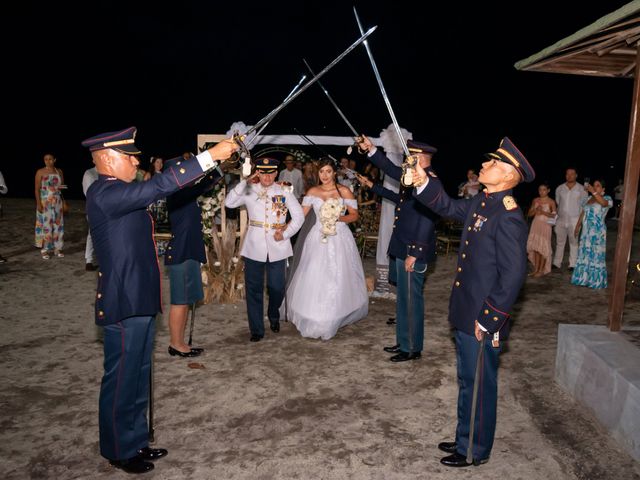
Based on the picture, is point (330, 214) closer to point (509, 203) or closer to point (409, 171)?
point (409, 171)

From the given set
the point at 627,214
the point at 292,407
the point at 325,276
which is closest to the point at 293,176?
the point at 325,276

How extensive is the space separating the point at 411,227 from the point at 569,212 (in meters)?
6.50

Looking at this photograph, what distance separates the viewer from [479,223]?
378cm

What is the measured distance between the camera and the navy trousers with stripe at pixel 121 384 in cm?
365

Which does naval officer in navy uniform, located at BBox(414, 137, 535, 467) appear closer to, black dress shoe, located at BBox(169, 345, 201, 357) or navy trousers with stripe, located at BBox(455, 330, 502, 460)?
navy trousers with stripe, located at BBox(455, 330, 502, 460)

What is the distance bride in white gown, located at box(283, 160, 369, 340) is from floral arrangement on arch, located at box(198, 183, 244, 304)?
1.42 m

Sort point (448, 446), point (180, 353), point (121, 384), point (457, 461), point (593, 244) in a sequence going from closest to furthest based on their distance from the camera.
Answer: point (121, 384) → point (457, 461) → point (448, 446) → point (180, 353) → point (593, 244)

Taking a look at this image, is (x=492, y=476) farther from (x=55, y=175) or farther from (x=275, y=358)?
(x=55, y=175)

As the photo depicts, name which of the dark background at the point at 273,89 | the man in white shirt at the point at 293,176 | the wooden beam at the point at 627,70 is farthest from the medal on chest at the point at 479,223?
the dark background at the point at 273,89

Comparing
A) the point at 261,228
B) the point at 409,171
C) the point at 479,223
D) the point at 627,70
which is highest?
the point at 627,70

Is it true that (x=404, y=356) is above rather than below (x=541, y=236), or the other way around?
below

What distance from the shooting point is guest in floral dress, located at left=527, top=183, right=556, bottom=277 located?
408 inches

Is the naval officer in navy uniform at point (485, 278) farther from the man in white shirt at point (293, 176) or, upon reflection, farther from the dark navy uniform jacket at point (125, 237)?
the man in white shirt at point (293, 176)

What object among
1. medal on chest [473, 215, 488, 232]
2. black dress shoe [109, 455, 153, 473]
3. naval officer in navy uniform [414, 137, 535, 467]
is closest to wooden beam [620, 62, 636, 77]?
naval officer in navy uniform [414, 137, 535, 467]
